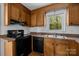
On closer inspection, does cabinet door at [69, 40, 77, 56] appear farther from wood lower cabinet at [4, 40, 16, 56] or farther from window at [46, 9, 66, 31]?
wood lower cabinet at [4, 40, 16, 56]

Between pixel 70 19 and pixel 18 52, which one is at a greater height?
pixel 70 19

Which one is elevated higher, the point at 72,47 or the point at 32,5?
the point at 32,5

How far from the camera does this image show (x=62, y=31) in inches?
47.7

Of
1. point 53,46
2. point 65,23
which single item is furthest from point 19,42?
point 65,23

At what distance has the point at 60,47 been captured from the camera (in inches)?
48.4

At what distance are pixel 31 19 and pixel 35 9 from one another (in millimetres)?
107

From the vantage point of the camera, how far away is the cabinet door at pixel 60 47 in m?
1.22

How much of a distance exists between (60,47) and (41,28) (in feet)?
0.86

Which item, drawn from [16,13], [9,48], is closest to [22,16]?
[16,13]

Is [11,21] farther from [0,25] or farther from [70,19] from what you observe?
[70,19]

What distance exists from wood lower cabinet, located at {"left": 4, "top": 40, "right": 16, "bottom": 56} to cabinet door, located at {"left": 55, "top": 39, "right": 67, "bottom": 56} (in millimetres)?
413

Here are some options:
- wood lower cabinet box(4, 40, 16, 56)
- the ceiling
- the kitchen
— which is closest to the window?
the kitchen

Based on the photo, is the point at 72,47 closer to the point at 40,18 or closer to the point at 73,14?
the point at 73,14

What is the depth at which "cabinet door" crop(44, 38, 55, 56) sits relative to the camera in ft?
4.09
